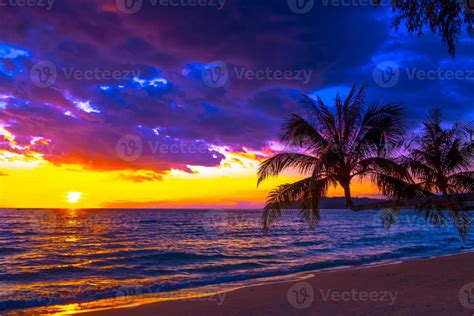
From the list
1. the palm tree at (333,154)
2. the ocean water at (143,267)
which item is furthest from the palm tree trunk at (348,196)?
the ocean water at (143,267)

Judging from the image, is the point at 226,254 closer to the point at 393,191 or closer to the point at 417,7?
the point at 393,191

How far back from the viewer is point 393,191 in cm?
1041

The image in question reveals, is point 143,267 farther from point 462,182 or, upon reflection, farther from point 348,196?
point 462,182

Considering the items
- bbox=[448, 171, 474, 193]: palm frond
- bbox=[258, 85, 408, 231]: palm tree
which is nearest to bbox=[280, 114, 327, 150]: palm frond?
bbox=[258, 85, 408, 231]: palm tree

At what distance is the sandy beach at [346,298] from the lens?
8289mm

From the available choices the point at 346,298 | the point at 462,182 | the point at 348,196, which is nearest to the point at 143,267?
the point at 346,298

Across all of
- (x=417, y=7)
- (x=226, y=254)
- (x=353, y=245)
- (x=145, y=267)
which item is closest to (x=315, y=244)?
(x=353, y=245)

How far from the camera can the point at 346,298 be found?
9.70 m

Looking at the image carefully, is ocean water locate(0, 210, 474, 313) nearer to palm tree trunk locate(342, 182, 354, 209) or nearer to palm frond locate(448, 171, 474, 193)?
palm tree trunk locate(342, 182, 354, 209)

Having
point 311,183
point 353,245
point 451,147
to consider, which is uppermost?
point 451,147

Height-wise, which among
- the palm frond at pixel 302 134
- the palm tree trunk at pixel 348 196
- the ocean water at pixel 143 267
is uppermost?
the palm frond at pixel 302 134

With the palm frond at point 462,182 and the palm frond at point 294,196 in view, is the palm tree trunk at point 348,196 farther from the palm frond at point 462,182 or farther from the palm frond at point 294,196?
the palm frond at point 462,182

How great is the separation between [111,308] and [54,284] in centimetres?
617

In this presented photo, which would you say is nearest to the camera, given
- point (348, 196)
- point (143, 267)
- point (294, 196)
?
point (348, 196)
